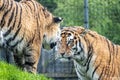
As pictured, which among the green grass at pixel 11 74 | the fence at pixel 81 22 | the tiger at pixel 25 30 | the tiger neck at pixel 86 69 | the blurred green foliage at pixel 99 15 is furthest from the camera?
the blurred green foliage at pixel 99 15

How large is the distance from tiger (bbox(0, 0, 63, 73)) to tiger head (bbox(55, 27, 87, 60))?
0.21m

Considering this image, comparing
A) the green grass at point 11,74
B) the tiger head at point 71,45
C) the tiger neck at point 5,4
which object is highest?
the tiger neck at point 5,4

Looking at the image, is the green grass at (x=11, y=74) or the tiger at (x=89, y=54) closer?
the green grass at (x=11, y=74)

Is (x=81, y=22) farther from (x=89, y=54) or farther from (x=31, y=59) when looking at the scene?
(x=31, y=59)

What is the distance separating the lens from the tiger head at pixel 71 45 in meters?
7.26

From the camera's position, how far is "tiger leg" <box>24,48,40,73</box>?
6804 mm

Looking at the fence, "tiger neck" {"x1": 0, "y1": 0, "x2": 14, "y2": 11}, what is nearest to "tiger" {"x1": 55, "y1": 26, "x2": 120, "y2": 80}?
"tiger neck" {"x1": 0, "y1": 0, "x2": 14, "y2": 11}

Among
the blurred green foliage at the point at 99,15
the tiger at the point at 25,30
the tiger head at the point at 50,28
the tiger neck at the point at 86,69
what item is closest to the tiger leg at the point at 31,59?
the tiger at the point at 25,30

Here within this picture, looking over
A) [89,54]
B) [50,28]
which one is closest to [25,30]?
[50,28]

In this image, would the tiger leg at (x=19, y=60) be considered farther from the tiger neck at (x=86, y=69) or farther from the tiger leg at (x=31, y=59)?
the tiger neck at (x=86, y=69)

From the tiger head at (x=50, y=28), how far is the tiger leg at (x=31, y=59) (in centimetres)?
42

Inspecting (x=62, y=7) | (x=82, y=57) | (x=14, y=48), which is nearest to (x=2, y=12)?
(x=14, y=48)

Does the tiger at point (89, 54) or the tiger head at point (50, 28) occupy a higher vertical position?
the tiger head at point (50, 28)

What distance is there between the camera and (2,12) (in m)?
6.57
